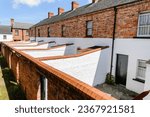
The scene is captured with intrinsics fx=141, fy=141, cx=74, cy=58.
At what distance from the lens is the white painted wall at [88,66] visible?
9.20 metres

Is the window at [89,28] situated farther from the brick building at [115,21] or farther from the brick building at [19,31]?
the brick building at [19,31]

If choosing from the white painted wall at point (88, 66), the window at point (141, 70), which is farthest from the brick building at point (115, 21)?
the white painted wall at point (88, 66)

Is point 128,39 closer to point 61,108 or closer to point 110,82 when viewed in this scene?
point 110,82

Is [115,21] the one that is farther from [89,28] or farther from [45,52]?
[45,52]

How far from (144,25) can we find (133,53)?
198 centimetres

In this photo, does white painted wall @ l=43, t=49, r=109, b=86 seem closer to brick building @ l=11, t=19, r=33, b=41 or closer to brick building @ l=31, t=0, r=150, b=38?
brick building @ l=31, t=0, r=150, b=38

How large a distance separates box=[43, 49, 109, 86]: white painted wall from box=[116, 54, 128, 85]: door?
3.26ft

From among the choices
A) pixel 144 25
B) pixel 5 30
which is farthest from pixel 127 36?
pixel 5 30

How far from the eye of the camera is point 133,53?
9.73 m

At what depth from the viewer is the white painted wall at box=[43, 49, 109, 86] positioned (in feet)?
30.2

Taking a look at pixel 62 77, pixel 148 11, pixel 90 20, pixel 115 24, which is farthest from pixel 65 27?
pixel 62 77

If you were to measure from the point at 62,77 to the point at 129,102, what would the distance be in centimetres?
172

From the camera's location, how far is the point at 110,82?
37.5ft

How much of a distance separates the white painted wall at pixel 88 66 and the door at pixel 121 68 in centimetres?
99
